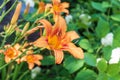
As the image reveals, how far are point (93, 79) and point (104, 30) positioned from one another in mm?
227

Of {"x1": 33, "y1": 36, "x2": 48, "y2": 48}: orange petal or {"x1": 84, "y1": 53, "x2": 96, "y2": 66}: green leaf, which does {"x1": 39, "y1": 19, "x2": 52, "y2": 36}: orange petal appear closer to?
{"x1": 33, "y1": 36, "x2": 48, "y2": 48}: orange petal

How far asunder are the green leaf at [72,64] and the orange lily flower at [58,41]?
0.25 meters

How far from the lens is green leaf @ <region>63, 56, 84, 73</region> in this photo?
5.92 feet

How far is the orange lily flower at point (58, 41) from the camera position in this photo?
1432 mm

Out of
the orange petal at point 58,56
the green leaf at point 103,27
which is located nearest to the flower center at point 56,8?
the green leaf at point 103,27

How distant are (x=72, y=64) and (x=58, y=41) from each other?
283 millimetres

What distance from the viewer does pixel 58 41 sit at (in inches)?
61.6

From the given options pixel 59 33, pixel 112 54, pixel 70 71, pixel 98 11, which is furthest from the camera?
pixel 98 11

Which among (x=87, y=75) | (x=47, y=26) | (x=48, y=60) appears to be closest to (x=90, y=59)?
(x=87, y=75)

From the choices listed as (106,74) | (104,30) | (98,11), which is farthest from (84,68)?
(98,11)

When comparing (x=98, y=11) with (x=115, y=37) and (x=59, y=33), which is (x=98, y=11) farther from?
(x=59, y=33)

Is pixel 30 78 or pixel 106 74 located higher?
pixel 106 74

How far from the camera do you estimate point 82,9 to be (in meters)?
2.47

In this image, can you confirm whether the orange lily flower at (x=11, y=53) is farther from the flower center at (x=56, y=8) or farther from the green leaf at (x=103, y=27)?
the green leaf at (x=103, y=27)
